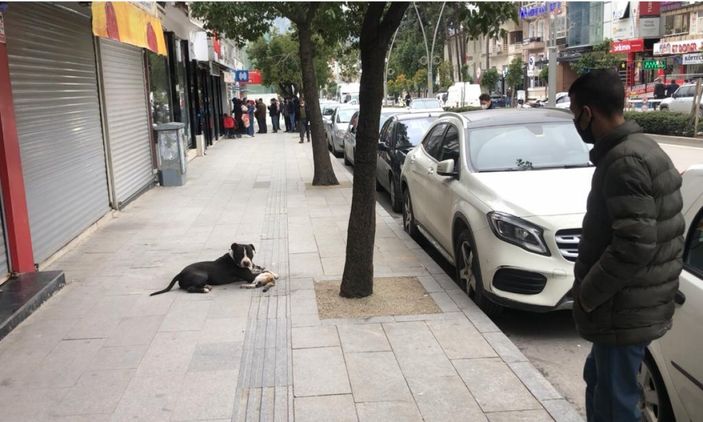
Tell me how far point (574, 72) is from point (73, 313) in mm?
60459

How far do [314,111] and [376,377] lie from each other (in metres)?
9.75

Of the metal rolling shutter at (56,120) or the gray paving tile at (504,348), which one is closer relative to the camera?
the gray paving tile at (504,348)

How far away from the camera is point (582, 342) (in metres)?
5.20

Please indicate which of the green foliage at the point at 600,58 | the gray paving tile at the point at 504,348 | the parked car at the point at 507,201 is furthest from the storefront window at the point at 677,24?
the gray paving tile at the point at 504,348

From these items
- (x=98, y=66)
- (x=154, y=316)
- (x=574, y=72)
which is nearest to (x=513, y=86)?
(x=574, y=72)

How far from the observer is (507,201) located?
5.37 meters

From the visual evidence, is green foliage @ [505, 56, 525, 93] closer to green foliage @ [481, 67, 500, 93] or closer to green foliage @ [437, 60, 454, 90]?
green foliage @ [481, 67, 500, 93]

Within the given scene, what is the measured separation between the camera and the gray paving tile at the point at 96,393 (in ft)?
12.7

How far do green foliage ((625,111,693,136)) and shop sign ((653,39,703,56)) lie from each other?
75.9ft

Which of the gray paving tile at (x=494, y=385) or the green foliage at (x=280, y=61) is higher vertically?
the green foliage at (x=280, y=61)

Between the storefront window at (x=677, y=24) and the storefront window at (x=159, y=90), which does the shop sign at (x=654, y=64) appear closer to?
the storefront window at (x=677, y=24)

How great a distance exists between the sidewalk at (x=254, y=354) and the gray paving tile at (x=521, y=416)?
1 centimetres

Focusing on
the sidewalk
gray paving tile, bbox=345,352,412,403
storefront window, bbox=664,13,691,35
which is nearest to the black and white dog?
the sidewalk

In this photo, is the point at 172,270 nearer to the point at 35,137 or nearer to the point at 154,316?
the point at 154,316
